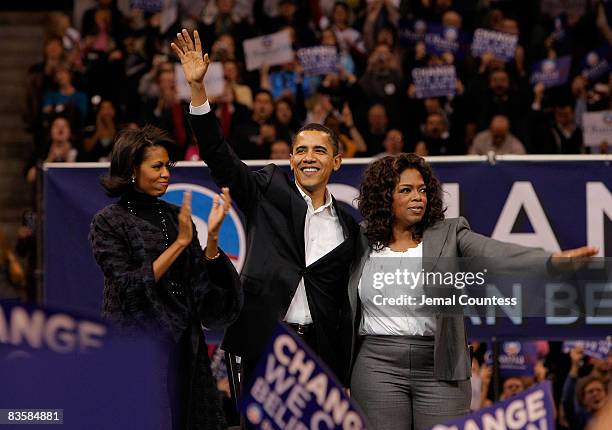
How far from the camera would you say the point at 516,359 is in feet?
25.7

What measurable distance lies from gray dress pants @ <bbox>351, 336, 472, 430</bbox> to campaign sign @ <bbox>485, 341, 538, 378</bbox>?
305 centimetres

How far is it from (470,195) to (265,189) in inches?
76.2

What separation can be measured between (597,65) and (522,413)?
757cm

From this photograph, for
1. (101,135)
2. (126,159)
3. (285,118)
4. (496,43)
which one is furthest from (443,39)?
(126,159)

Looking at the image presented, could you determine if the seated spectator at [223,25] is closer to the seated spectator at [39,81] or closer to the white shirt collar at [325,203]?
the seated spectator at [39,81]

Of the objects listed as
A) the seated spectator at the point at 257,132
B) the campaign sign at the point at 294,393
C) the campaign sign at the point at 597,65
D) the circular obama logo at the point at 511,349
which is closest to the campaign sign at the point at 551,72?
the campaign sign at the point at 597,65

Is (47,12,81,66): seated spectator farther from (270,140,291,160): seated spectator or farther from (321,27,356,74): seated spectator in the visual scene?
(270,140,291,160): seated spectator

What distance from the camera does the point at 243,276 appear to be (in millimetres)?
5016

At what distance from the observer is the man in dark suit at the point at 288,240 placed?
194 inches

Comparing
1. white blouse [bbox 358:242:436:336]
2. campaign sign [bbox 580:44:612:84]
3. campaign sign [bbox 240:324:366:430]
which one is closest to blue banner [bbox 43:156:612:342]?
white blouse [bbox 358:242:436:336]

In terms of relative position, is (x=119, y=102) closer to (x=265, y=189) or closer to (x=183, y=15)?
(x=183, y=15)

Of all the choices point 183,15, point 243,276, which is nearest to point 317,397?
point 243,276

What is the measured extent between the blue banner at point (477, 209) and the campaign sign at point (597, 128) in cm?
261

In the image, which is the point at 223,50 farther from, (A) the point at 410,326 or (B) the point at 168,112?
(A) the point at 410,326
